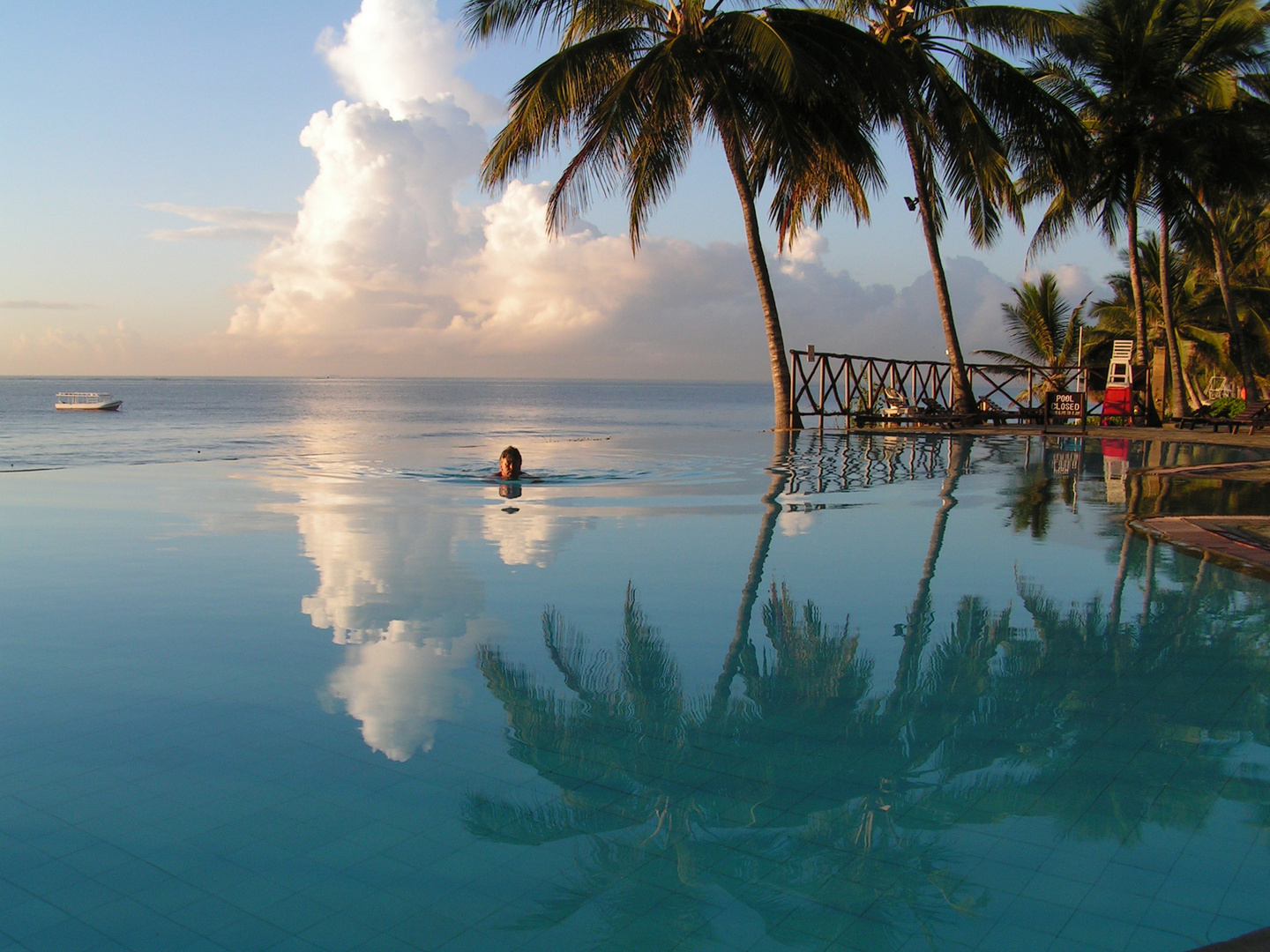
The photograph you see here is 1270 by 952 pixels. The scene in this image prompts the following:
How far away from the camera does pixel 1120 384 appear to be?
77.8ft

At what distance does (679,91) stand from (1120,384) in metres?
13.8

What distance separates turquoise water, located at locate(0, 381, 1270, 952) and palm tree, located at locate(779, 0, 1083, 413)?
520 inches

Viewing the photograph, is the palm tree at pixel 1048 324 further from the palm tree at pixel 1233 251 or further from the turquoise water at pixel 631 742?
the turquoise water at pixel 631 742

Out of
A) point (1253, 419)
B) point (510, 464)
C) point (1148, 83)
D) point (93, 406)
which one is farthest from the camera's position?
point (93, 406)

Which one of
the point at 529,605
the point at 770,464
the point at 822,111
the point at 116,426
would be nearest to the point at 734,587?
the point at 529,605

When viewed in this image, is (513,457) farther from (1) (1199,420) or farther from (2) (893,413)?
(1) (1199,420)

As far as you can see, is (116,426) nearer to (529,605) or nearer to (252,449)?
(252,449)

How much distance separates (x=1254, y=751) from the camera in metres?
3.68

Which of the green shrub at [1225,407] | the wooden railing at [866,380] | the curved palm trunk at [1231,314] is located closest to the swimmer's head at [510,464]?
the wooden railing at [866,380]

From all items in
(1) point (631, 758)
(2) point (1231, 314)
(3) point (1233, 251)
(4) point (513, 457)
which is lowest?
(1) point (631, 758)

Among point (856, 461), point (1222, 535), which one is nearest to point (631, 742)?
point (1222, 535)

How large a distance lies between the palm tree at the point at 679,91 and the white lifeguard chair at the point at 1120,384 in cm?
864

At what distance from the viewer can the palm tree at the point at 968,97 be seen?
19.1 m

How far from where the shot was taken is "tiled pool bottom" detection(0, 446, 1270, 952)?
268 centimetres
